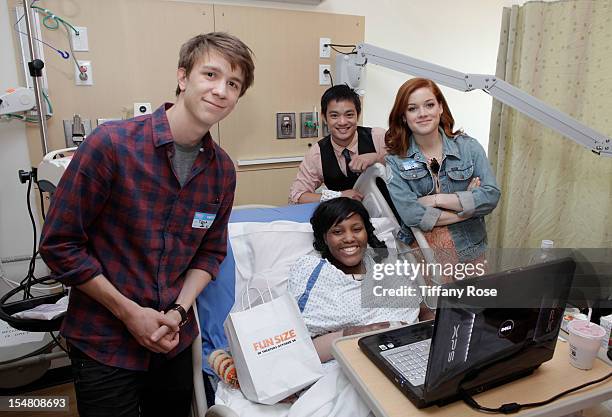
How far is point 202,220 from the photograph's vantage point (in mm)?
1309

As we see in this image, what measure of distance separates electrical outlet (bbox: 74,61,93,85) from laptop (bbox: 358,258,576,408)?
2198 mm

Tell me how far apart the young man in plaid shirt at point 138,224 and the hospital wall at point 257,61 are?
57.4 inches

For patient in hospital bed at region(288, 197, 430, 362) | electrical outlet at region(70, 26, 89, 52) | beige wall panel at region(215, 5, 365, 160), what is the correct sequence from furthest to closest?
beige wall panel at region(215, 5, 365, 160)
electrical outlet at region(70, 26, 89, 52)
patient in hospital bed at region(288, 197, 430, 362)

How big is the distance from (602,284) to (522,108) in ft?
2.73

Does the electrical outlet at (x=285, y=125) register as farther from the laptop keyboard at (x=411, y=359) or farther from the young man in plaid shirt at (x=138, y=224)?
the laptop keyboard at (x=411, y=359)

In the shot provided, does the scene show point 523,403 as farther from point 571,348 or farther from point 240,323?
point 240,323

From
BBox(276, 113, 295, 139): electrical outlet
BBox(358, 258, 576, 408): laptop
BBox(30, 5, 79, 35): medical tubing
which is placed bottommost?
BBox(358, 258, 576, 408): laptop

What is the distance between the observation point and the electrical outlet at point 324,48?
2938 mm

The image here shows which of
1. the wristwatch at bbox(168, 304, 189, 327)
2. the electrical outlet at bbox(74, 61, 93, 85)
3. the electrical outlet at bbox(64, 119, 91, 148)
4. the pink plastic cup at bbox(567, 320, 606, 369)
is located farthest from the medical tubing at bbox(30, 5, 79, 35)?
the pink plastic cup at bbox(567, 320, 606, 369)

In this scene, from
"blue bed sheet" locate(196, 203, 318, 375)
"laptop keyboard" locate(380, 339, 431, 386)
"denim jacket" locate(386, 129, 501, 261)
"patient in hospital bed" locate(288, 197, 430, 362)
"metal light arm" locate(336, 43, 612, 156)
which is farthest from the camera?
"denim jacket" locate(386, 129, 501, 261)

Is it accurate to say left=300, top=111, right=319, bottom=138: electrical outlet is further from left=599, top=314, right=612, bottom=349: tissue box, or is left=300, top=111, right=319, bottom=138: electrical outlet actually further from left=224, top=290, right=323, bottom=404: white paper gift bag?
left=599, top=314, right=612, bottom=349: tissue box

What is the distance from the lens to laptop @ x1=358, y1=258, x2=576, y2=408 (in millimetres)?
844

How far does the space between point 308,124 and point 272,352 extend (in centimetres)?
199
